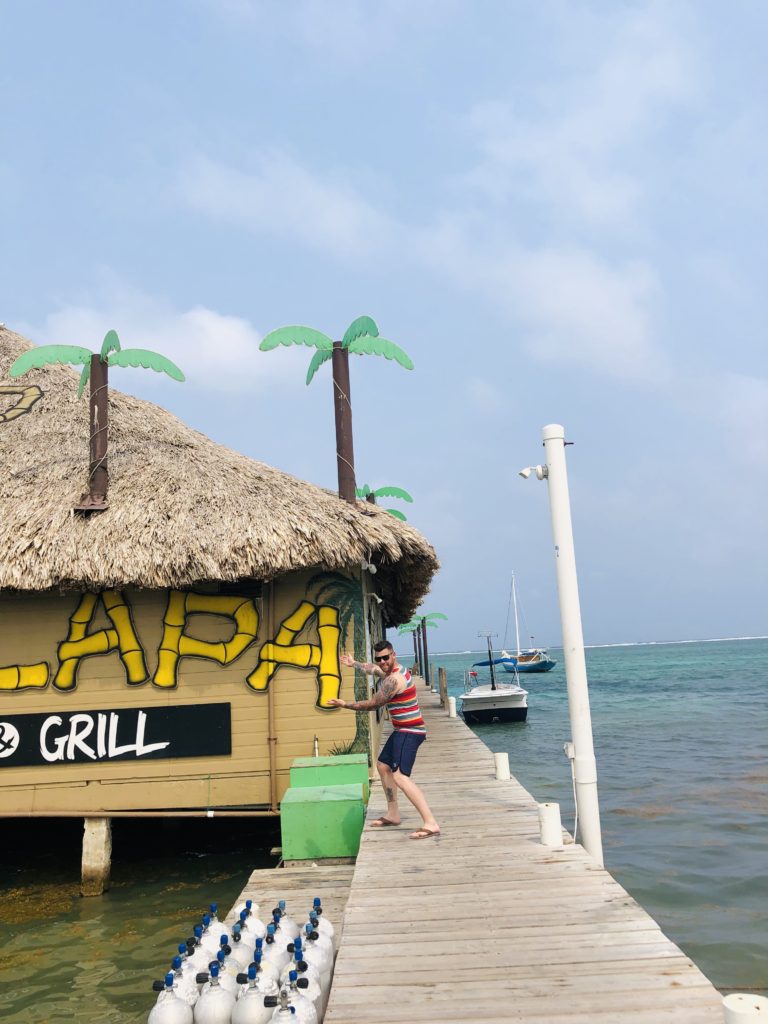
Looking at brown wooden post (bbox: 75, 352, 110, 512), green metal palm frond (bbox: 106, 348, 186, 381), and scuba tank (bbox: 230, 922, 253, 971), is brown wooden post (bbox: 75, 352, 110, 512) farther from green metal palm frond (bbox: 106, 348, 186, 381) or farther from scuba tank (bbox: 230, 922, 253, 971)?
scuba tank (bbox: 230, 922, 253, 971)

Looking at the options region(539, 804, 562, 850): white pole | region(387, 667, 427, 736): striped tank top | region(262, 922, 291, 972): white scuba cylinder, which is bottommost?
region(262, 922, 291, 972): white scuba cylinder

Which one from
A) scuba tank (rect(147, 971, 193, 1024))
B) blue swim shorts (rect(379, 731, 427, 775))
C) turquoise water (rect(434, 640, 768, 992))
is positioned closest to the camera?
scuba tank (rect(147, 971, 193, 1024))

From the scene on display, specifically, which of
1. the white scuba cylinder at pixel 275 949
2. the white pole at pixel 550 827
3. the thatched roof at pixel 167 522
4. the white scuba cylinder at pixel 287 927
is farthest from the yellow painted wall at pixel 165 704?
the white scuba cylinder at pixel 275 949

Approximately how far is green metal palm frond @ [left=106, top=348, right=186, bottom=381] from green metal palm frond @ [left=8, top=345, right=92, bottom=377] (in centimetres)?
40

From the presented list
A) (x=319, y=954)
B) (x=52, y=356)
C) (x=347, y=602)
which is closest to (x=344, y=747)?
(x=347, y=602)

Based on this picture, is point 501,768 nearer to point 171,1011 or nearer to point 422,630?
point 171,1011

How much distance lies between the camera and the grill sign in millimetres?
10641

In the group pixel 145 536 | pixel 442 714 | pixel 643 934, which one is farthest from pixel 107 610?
pixel 442 714

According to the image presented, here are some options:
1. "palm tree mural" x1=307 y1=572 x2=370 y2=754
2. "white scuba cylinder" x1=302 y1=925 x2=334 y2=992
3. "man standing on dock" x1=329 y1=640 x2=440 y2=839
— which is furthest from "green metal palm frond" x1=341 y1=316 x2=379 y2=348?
"white scuba cylinder" x1=302 y1=925 x2=334 y2=992

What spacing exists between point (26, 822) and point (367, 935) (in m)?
10.8

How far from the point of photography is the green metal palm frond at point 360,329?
12008mm

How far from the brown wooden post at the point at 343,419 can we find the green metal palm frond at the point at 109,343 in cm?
337

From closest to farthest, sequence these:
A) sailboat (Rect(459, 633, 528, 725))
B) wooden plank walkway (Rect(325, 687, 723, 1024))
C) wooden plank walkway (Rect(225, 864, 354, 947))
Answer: wooden plank walkway (Rect(325, 687, 723, 1024)), wooden plank walkway (Rect(225, 864, 354, 947)), sailboat (Rect(459, 633, 528, 725))

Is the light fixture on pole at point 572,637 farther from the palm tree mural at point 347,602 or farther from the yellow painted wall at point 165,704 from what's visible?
the yellow painted wall at point 165,704
